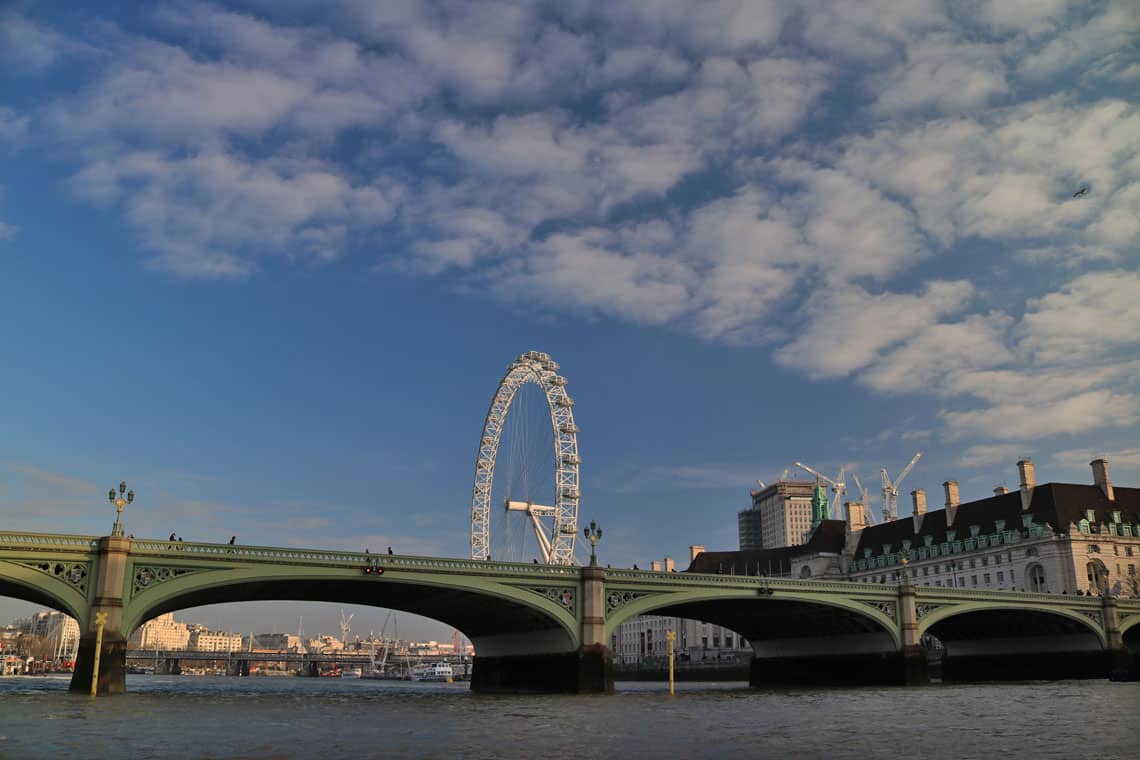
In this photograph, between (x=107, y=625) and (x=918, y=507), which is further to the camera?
(x=918, y=507)

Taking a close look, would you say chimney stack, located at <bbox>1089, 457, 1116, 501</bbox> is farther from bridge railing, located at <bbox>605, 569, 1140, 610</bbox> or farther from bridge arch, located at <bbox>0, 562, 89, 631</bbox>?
bridge arch, located at <bbox>0, 562, 89, 631</bbox>

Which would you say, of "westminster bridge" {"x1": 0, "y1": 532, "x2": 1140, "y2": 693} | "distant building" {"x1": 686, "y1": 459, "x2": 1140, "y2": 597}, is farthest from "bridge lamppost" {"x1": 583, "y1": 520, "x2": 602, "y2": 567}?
"distant building" {"x1": 686, "y1": 459, "x2": 1140, "y2": 597}

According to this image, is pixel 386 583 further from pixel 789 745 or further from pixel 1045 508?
pixel 1045 508

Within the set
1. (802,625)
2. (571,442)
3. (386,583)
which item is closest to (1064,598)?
(802,625)

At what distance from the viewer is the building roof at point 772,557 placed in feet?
594

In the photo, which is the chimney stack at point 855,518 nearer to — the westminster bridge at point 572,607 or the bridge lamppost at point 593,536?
the westminster bridge at point 572,607

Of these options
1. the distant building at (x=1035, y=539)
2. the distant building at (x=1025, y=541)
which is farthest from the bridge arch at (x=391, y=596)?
the distant building at (x=1035, y=539)

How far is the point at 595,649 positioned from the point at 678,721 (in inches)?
893

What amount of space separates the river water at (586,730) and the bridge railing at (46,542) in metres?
7.62

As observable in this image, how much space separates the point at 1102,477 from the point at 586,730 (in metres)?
122

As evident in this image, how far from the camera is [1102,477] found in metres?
134

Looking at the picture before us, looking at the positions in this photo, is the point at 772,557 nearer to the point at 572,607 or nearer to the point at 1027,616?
the point at 1027,616

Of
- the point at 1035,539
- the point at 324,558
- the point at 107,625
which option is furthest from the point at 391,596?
the point at 1035,539

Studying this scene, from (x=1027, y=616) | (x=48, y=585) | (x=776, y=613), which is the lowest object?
(x=1027, y=616)
